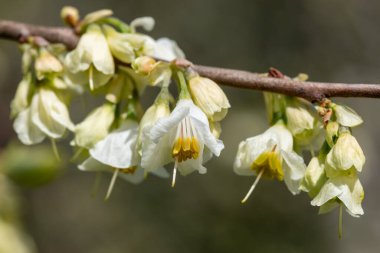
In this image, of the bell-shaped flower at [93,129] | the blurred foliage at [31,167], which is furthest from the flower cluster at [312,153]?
the blurred foliage at [31,167]

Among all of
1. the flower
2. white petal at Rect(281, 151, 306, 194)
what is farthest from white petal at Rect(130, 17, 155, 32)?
white petal at Rect(281, 151, 306, 194)

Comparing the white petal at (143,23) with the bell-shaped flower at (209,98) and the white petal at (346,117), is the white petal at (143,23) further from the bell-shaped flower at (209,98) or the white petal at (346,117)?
the white petal at (346,117)

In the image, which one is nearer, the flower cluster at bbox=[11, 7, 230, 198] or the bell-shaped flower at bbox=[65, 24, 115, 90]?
the flower cluster at bbox=[11, 7, 230, 198]

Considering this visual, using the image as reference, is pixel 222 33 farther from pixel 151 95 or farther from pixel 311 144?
pixel 311 144

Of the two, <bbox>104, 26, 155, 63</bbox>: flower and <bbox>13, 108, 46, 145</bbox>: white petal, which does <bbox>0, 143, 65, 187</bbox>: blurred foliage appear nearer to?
<bbox>13, 108, 46, 145</bbox>: white petal

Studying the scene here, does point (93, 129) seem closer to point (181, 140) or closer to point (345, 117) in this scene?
point (181, 140)

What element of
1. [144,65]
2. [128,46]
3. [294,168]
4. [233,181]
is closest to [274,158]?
[294,168]

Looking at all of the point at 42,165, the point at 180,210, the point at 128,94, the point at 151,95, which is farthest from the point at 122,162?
the point at 151,95
